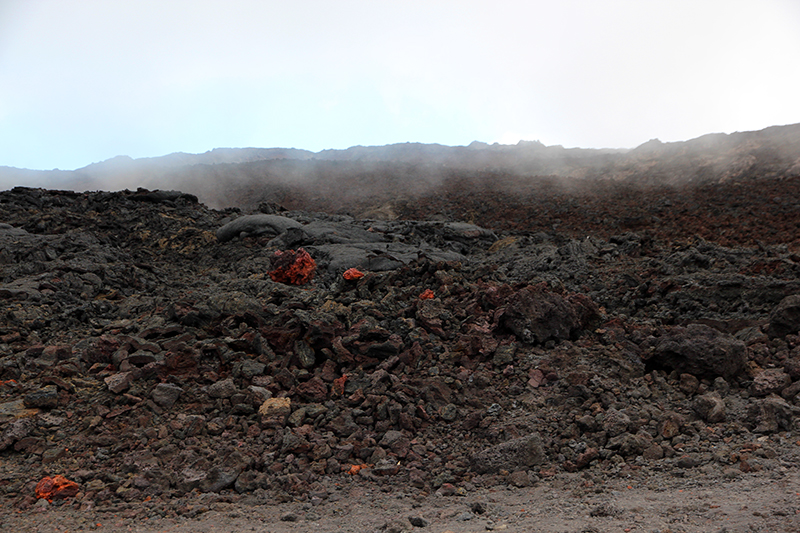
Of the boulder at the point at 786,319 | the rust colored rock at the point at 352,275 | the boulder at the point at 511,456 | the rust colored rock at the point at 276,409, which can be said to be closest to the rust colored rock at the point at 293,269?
the rust colored rock at the point at 352,275

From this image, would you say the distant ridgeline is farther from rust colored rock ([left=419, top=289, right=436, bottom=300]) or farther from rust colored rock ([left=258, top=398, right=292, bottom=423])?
rust colored rock ([left=258, top=398, right=292, bottom=423])

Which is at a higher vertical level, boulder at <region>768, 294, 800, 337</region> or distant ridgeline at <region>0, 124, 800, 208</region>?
distant ridgeline at <region>0, 124, 800, 208</region>

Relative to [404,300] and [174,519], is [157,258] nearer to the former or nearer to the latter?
[404,300]

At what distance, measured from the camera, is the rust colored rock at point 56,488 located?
3.87 metres

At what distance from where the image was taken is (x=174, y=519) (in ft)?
11.8

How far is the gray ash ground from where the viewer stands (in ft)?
11.7

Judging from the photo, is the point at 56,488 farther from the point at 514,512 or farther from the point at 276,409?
the point at 514,512

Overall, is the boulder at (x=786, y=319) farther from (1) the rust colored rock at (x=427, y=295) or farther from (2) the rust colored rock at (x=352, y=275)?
(2) the rust colored rock at (x=352, y=275)

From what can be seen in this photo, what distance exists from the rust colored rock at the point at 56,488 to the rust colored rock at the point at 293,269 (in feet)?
16.2

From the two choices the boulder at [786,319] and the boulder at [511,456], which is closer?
the boulder at [511,456]

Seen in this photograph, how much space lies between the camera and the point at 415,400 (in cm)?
500

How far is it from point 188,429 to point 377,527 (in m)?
2.25

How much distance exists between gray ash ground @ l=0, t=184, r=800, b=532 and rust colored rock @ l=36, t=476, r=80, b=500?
7 cm

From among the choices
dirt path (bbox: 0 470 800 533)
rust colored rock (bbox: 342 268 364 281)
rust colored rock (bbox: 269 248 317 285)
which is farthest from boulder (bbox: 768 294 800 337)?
rust colored rock (bbox: 269 248 317 285)
